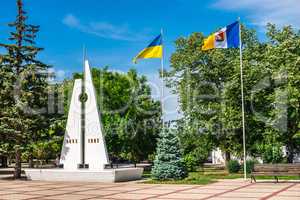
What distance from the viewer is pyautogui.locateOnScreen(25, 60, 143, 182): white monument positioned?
2506cm

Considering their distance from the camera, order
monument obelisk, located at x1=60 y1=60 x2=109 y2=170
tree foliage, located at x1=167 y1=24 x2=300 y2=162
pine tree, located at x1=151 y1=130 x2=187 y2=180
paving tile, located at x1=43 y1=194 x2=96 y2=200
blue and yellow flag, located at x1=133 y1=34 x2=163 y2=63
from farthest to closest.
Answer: tree foliage, located at x1=167 y1=24 x2=300 y2=162, monument obelisk, located at x1=60 y1=60 x2=109 y2=170, blue and yellow flag, located at x1=133 y1=34 x2=163 y2=63, pine tree, located at x1=151 y1=130 x2=187 y2=180, paving tile, located at x1=43 y1=194 x2=96 y2=200

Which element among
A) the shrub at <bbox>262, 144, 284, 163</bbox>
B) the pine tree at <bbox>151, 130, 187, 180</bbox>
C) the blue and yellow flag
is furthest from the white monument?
the shrub at <bbox>262, 144, 284, 163</bbox>

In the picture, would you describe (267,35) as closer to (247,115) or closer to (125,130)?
(247,115)

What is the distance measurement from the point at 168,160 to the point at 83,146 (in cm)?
535

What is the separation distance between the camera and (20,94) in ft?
95.8

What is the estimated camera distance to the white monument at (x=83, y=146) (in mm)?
25062

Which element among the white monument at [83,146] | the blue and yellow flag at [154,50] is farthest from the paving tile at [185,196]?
the blue and yellow flag at [154,50]

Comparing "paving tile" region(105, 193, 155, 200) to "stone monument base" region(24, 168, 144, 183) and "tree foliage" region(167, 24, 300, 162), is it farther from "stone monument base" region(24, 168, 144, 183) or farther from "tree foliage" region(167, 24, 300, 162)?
"tree foliage" region(167, 24, 300, 162)

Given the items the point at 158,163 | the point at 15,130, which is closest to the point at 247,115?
the point at 158,163

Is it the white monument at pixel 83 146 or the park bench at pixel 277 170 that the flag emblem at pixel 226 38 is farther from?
the white monument at pixel 83 146

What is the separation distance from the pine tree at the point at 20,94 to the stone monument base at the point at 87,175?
104 inches

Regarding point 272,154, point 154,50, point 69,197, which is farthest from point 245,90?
point 69,197

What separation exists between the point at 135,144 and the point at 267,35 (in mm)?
13674

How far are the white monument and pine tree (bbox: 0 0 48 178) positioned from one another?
269 cm
